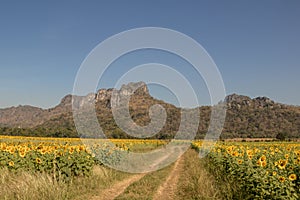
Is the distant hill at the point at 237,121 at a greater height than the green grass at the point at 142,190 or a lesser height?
greater

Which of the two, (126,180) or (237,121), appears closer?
(126,180)

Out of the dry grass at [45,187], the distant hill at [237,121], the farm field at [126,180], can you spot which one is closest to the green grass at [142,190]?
the farm field at [126,180]

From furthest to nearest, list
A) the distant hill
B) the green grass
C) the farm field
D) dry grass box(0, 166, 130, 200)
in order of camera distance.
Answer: the distant hill
the green grass
dry grass box(0, 166, 130, 200)
the farm field

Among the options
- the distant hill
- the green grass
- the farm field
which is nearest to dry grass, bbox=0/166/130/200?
the farm field

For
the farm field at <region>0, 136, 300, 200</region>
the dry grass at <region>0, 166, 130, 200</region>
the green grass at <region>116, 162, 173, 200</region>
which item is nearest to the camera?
the farm field at <region>0, 136, 300, 200</region>

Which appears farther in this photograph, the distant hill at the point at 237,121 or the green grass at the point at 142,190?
the distant hill at the point at 237,121

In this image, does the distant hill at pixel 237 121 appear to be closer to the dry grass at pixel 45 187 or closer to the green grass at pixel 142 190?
the green grass at pixel 142 190

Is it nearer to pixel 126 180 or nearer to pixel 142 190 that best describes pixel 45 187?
pixel 142 190

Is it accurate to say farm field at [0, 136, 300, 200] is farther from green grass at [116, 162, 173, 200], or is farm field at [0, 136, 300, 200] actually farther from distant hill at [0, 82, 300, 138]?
distant hill at [0, 82, 300, 138]

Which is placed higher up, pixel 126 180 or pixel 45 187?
pixel 126 180

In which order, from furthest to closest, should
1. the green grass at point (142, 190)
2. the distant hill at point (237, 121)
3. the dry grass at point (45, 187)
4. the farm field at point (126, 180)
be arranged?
1. the distant hill at point (237, 121)
2. the green grass at point (142, 190)
3. the dry grass at point (45, 187)
4. the farm field at point (126, 180)

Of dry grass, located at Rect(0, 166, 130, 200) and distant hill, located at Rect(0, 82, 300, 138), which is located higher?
distant hill, located at Rect(0, 82, 300, 138)

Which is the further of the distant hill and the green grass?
the distant hill

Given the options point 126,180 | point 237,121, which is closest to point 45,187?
point 126,180
